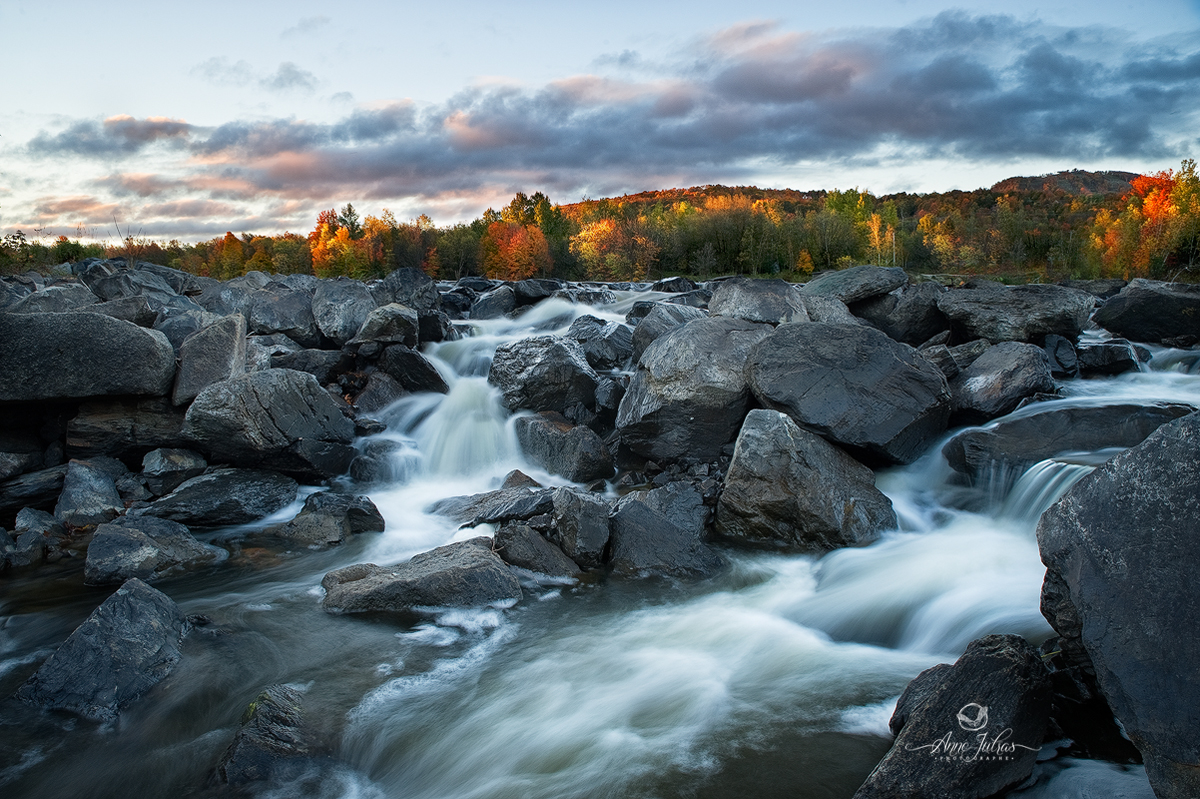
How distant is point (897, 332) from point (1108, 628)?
12.6 metres

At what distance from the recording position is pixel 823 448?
28.7 feet

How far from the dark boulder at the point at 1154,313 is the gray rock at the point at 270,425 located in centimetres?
1772

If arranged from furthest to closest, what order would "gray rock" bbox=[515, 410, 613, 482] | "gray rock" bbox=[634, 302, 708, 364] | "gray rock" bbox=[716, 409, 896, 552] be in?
1. "gray rock" bbox=[634, 302, 708, 364]
2. "gray rock" bbox=[515, 410, 613, 482]
3. "gray rock" bbox=[716, 409, 896, 552]

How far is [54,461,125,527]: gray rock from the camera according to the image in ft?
31.2

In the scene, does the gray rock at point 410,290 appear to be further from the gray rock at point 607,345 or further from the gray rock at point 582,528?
the gray rock at point 582,528

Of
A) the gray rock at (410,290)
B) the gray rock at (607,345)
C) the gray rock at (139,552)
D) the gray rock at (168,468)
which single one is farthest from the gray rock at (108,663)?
the gray rock at (410,290)

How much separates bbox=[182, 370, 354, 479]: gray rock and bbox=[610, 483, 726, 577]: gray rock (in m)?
5.35

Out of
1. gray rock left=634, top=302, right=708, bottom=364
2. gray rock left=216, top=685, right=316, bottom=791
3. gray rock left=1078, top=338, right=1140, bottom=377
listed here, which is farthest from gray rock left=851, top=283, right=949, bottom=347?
gray rock left=216, top=685, right=316, bottom=791

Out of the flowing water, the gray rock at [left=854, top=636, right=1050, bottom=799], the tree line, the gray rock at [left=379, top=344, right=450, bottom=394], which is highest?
the tree line

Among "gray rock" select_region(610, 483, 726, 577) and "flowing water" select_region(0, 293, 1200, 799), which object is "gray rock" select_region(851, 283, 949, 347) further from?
Answer: "gray rock" select_region(610, 483, 726, 577)

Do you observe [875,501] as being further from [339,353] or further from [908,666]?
[339,353]

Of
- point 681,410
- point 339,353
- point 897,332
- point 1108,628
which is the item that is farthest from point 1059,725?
point 339,353

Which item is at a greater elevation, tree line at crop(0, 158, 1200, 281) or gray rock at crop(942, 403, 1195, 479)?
tree line at crop(0, 158, 1200, 281)

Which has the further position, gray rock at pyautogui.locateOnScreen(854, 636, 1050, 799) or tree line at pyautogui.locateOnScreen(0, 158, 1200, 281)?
tree line at pyautogui.locateOnScreen(0, 158, 1200, 281)
